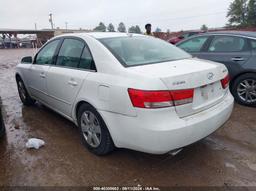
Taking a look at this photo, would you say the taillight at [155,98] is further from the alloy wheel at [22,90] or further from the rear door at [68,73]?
the alloy wheel at [22,90]

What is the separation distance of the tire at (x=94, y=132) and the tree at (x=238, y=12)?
59.1 m

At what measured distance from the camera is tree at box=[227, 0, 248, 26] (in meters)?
53.9

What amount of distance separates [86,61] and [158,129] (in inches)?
54.2

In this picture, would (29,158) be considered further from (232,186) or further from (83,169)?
(232,186)

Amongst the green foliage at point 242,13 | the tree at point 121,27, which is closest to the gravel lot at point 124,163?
the green foliage at point 242,13

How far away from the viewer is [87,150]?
10.1ft

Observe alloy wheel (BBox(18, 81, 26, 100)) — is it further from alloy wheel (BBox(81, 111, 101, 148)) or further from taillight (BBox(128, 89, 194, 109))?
taillight (BBox(128, 89, 194, 109))

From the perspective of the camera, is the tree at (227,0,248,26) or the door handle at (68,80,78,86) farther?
the tree at (227,0,248,26)

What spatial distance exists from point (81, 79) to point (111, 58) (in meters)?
0.53

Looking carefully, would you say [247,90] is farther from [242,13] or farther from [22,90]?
[242,13]

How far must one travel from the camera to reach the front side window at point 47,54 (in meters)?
3.78

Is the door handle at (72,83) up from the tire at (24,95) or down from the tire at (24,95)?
up

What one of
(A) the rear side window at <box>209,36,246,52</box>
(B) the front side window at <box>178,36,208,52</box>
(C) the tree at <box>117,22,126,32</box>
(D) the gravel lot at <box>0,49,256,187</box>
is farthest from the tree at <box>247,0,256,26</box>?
(D) the gravel lot at <box>0,49,256,187</box>

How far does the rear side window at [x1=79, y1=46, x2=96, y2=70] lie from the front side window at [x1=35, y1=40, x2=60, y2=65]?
95cm
